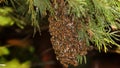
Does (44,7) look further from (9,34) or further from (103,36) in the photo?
(9,34)

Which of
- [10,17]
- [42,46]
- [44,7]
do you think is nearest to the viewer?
[44,7]

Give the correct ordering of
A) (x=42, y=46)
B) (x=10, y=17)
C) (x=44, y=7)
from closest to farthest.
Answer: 1. (x=44, y=7)
2. (x=10, y=17)
3. (x=42, y=46)

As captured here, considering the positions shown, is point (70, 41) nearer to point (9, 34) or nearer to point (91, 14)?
point (91, 14)

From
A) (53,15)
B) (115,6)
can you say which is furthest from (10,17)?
(115,6)

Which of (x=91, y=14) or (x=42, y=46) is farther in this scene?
(x=42, y=46)

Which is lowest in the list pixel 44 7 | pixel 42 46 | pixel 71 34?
pixel 42 46

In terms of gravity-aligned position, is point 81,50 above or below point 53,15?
below

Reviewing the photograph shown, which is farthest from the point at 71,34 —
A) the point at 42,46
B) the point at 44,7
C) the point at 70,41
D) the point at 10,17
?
the point at 42,46
